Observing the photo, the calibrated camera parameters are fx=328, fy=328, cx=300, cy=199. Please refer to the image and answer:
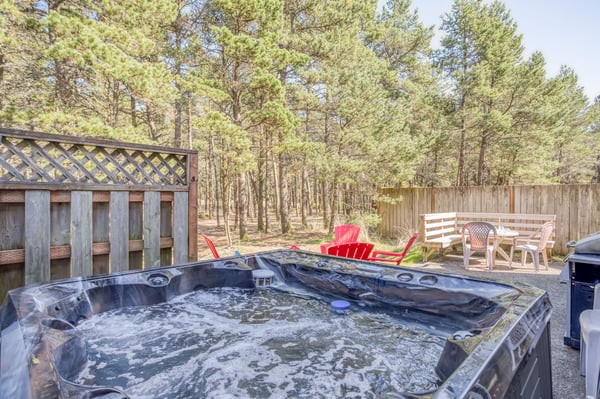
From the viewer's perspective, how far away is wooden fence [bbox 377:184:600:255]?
21.5 feet

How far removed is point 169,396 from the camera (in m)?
1.46

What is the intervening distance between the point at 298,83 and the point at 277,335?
381 inches

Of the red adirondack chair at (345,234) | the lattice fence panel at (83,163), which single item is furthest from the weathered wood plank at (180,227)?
the red adirondack chair at (345,234)

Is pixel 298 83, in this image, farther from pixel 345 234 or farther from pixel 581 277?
pixel 581 277

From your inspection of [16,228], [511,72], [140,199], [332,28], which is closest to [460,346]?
[140,199]

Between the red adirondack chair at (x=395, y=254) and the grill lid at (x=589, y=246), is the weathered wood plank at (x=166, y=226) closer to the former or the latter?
the red adirondack chair at (x=395, y=254)

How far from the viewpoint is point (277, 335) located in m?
2.09

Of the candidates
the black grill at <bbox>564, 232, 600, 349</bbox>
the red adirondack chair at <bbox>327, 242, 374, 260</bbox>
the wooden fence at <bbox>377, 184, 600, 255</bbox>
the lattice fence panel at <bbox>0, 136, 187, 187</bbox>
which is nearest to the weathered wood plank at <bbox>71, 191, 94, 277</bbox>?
the lattice fence panel at <bbox>0, 136, 187, 187</bbox>

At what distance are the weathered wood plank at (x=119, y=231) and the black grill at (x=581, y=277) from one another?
12.2ft

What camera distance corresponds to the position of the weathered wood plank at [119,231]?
2.99 m

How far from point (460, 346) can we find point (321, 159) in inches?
295

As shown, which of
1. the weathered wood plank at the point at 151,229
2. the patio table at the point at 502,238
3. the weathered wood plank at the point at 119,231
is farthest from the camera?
the patio table at the point at 502,238

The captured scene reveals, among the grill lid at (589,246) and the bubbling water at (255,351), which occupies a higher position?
the grill lid at (589,246)

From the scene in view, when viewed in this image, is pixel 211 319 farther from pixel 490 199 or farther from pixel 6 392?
pixel 490 199
